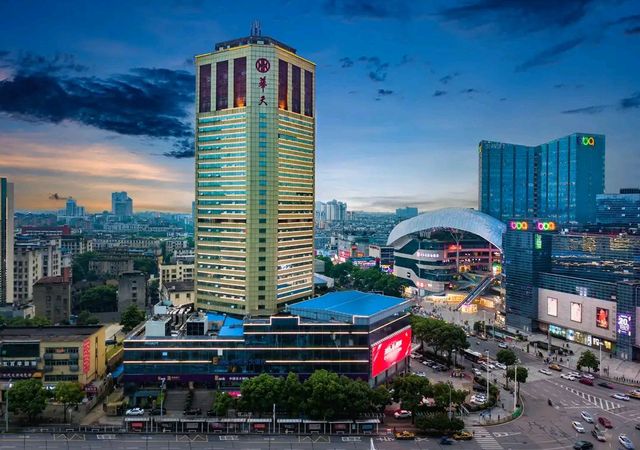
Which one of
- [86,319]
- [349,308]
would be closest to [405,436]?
[349,308]

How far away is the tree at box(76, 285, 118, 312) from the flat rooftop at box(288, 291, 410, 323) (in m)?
61.6

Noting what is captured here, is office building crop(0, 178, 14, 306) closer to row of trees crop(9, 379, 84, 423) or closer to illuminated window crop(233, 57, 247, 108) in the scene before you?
row of trees crop(9, 379, 84, 423)

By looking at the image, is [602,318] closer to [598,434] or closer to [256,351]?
[598,434]

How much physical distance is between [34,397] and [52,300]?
169 feet

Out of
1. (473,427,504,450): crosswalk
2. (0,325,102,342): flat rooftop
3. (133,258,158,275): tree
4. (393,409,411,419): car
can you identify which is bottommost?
(473,427,504,450): crosswalk

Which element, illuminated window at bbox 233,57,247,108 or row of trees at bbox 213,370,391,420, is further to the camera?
illuminated window at bbox 233,57,247,108

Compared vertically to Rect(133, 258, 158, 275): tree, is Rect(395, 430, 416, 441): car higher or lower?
lower

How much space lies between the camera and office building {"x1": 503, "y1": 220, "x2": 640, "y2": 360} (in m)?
80.1

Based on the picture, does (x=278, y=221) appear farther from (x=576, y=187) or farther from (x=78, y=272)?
(x=576, y=187)

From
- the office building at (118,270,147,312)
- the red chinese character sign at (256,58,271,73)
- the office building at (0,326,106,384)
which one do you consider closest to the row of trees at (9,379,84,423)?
the office building at (0,326,106,384)

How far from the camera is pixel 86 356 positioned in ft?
212

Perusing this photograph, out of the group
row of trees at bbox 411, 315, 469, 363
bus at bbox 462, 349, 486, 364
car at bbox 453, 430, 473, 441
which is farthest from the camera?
bus at bbox 462, 349, 486, 364

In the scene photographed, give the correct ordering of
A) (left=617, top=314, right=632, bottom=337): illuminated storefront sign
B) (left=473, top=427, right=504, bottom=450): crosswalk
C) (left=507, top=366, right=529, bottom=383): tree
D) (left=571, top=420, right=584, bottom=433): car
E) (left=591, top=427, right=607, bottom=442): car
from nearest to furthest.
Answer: (left=473, top=427, right=504, bottom=450): crosswalk, (left=591, top=427, right=607, bottom=442): car, (left=571, top=420, right=584, bottom=433): car, (left=507, top=366, right=529, bottom=383): tree, (left=617, top=314, right=632, bottom=337): illuminated storefront sign

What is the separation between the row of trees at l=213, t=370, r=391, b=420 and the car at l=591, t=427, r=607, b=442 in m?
21.2
